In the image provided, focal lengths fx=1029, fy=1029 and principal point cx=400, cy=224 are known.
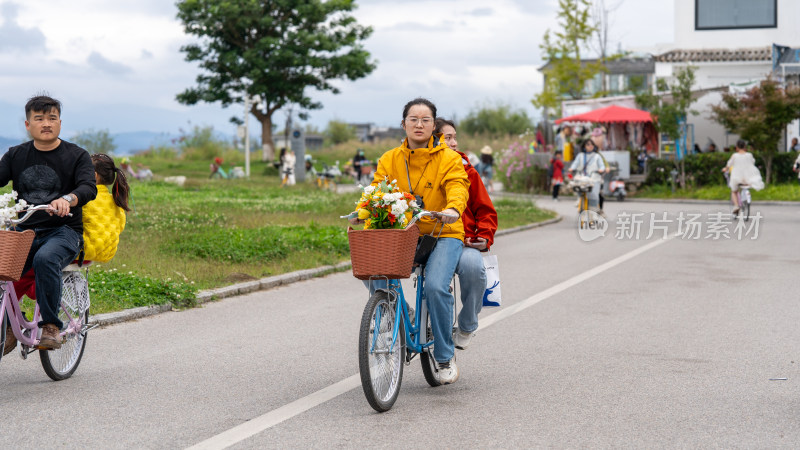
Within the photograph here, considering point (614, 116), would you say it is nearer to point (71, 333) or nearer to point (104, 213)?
point (104, 213)

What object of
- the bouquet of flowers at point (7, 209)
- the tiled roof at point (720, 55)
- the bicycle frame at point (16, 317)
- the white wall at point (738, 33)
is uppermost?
the white wall at point (738, 33)

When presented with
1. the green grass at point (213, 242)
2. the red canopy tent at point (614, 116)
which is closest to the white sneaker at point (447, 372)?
the green grass at point (213, 242)

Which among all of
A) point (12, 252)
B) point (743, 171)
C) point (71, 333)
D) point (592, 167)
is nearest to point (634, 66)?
point (743, 171)

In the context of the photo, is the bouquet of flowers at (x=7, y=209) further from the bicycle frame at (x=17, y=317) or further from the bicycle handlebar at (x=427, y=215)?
the bicycle handlebar at (x=427, y=215)

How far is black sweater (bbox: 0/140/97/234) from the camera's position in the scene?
650cm

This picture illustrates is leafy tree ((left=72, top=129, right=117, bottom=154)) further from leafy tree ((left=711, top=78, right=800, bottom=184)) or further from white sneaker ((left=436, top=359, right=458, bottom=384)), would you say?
white sneaker ((left=436, top=359, right=458, bottom=384))

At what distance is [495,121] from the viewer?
76.3 meters

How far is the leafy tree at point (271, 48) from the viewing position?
2116 inches

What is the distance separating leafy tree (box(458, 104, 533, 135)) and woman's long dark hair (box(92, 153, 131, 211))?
68165mm

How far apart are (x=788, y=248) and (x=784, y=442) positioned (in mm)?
12503

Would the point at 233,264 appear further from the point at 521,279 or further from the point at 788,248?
the point at 788,248

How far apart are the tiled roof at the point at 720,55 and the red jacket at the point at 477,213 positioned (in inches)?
1605

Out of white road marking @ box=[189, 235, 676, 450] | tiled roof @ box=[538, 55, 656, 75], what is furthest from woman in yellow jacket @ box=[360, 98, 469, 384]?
tiled roof @ box=[538, 55, 656, 75]

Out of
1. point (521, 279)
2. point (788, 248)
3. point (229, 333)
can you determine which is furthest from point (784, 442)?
point (788, 248)
